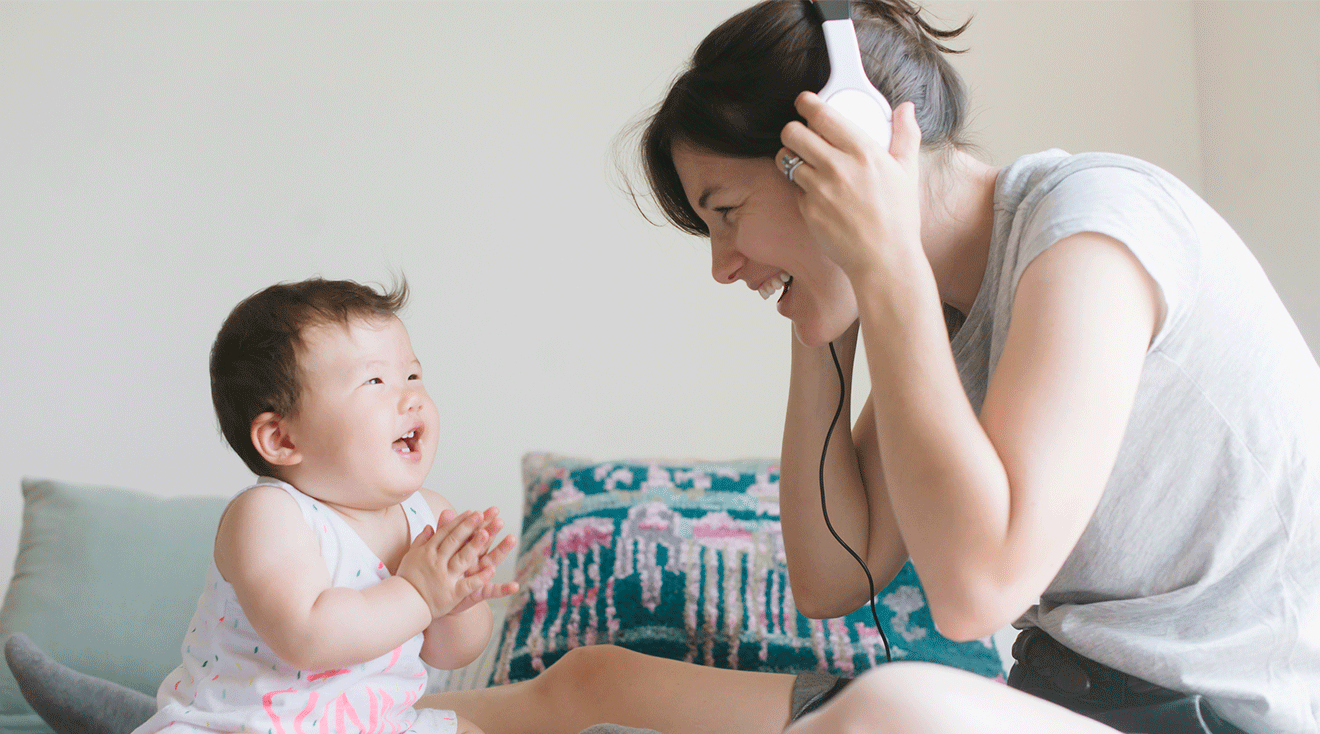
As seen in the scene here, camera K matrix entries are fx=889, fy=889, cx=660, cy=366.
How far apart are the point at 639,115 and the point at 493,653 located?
1.10 meters

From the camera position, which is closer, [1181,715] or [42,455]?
[1181,715]

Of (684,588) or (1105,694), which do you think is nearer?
(1105,694)

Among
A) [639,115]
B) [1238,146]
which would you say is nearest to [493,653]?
[639,115]

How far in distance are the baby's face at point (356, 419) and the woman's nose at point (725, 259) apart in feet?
1.12

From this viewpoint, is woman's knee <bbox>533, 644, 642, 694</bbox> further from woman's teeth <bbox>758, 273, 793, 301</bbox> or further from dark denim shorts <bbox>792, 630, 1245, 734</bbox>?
woman's teeth <bbox>758, 273, 793, 301</bbox>

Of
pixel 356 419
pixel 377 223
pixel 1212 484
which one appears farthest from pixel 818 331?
pixel 377 223

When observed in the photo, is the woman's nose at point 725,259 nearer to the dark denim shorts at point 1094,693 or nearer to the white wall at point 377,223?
the dark denim shorts at point 1094,693

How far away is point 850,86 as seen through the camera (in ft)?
2.35

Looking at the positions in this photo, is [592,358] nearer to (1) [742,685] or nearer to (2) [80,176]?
(1) [742,685]

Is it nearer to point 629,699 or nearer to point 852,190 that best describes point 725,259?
point 852,190

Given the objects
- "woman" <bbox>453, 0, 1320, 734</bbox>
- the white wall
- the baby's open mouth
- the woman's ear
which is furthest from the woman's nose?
the white wall

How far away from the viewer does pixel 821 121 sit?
0.70 m

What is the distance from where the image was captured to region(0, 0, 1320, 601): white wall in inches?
72.3

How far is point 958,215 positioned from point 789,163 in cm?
23
